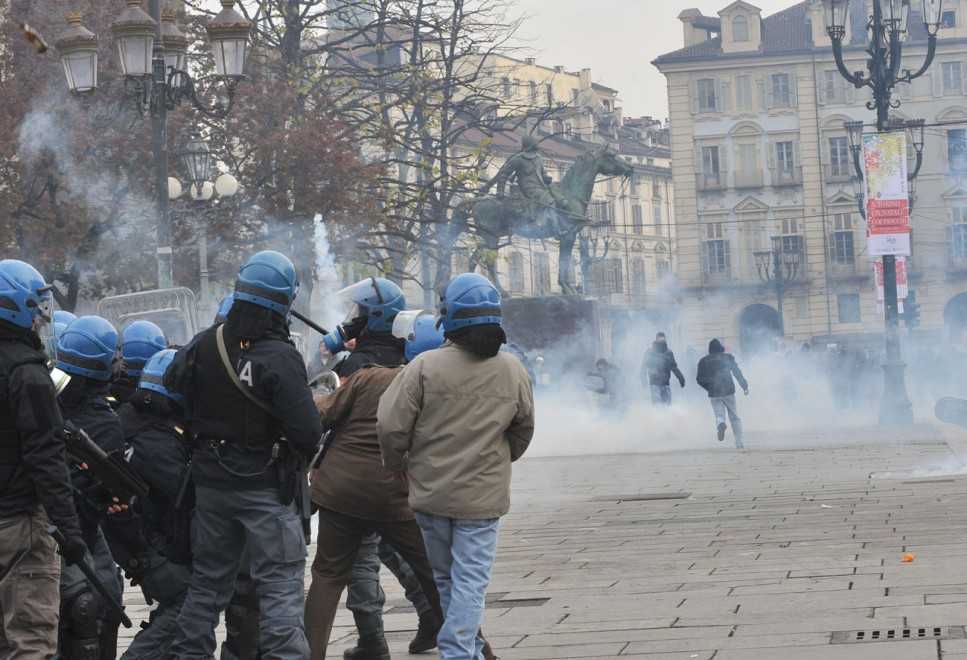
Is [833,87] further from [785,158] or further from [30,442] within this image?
[30,442]

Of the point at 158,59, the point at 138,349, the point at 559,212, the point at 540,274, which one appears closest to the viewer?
the point at 138,349

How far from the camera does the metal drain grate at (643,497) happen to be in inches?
652

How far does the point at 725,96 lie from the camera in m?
81.0

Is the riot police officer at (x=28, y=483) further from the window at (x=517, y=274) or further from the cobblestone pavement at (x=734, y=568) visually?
the window at (x=517, y=274)

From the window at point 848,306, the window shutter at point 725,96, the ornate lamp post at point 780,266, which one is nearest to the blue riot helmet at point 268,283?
the ornate lamp post at point 780,266

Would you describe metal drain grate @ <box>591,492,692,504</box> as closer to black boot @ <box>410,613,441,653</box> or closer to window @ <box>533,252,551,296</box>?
black boot @ <box>410,613,441,653</box>

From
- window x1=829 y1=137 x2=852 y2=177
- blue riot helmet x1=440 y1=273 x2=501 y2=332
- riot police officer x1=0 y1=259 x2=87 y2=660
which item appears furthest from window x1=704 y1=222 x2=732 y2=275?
riot police officer x1=0 y1=259 x2=87 y2=660

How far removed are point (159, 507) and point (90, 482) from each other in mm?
277

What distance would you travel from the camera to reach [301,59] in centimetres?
2852

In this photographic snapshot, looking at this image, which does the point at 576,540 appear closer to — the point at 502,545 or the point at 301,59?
the point at 502,545

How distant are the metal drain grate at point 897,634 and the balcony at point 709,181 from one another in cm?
7358

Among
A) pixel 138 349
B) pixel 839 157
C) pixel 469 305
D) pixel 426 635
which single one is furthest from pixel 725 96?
pixel 469 305

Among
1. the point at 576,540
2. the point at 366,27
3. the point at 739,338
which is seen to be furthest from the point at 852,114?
the point at 576,540

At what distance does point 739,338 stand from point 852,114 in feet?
36.6
